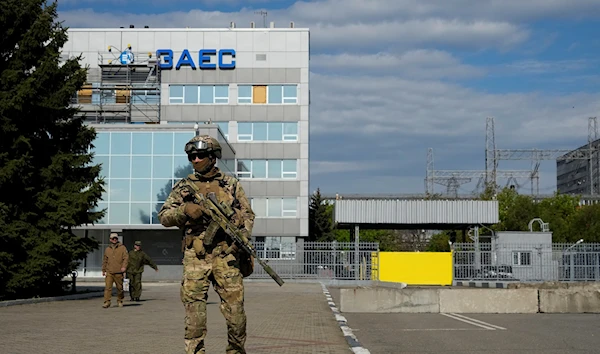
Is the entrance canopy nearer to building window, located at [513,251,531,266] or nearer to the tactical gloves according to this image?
building window, located at [513,251,531,266]

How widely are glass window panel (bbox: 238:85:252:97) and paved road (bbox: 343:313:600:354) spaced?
42160 mm

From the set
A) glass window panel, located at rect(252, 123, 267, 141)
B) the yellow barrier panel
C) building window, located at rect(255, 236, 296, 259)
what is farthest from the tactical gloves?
glass window panel, located at rect(252, 123, 267, 141)

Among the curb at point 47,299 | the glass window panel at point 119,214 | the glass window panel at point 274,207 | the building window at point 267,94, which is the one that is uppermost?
the building window at point 267,94

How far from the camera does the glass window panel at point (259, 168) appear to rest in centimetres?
5916

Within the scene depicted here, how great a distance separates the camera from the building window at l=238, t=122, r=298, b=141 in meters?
59.0

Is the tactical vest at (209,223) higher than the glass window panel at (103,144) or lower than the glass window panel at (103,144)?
lower

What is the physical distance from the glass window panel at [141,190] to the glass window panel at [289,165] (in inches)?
575

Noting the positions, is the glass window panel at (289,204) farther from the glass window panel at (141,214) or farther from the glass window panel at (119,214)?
the glass window panel at (119,214)

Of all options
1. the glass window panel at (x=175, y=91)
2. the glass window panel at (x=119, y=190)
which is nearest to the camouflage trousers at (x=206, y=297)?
the glass window panel at (x=119, y=190)

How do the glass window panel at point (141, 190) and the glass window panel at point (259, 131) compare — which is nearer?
the glass window panel at point (141, 190)

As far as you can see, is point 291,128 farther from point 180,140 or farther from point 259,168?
point 180,140

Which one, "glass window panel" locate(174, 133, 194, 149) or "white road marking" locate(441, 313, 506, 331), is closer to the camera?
"white road marking" locate(441, 313, 506, 331)

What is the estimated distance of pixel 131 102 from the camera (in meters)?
60.8

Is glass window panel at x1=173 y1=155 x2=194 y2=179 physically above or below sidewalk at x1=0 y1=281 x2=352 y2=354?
above
